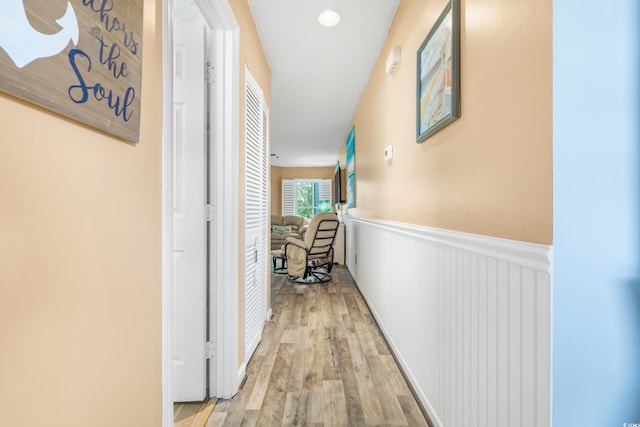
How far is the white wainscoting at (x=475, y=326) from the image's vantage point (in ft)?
2.59

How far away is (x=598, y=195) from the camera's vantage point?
2.38 ft

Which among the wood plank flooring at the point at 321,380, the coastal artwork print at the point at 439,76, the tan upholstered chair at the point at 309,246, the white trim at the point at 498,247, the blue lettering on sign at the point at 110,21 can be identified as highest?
the coastal artwork print at the point at 439,76

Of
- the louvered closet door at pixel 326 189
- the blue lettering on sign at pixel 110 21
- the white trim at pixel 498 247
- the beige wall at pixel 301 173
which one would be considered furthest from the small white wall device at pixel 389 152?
the beige wall at pixel 301 173

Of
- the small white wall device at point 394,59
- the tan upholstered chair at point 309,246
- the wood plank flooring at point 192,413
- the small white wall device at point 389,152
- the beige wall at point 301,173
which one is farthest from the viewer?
the beige wall at point 301,173

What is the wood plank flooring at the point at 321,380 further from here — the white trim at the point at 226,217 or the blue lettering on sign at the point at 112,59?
the blue lettering on sign at the point at 112,59

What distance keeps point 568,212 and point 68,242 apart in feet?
3.55

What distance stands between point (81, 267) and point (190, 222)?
3.44 ft

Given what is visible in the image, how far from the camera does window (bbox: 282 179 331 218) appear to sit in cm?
964

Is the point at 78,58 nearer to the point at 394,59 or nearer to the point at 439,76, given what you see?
the point at 439,76

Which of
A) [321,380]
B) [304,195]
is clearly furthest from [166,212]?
[304,195]

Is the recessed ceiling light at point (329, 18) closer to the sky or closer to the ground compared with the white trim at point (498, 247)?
closer to the sky

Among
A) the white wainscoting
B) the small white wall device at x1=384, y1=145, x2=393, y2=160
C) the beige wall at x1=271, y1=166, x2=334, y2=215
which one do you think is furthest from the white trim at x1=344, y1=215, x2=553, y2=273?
the beige wall at x1=271, y1=166, x2=334, y2=215

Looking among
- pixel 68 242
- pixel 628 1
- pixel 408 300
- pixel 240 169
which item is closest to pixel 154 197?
pixel 68 242

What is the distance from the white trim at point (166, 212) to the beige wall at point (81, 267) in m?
0.03
